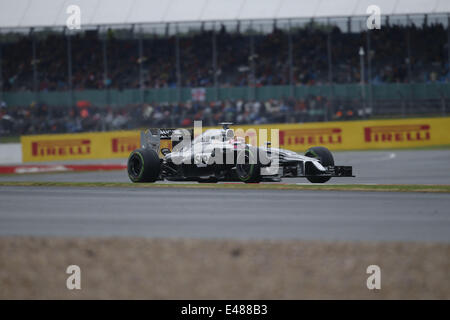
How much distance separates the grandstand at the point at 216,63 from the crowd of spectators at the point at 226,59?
54 mm

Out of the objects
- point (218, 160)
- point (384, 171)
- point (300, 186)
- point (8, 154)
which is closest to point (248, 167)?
point (218, 160)

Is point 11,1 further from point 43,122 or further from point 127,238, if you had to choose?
point 127,238

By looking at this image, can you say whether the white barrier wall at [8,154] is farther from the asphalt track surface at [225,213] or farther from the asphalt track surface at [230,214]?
the asphalt track surface at [230,214]

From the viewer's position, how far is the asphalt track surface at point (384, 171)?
16.6 meters

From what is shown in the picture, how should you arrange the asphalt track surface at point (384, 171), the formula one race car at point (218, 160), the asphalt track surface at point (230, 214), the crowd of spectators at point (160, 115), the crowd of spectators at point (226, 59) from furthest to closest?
the crowd of spectators at point (226, 59)
the crowd of spectators at point (160, 115)
the asphalt track surface at point (384, 171)
the formula one race car at point (218, 160)
the asphalt track surface at point (230, 214)

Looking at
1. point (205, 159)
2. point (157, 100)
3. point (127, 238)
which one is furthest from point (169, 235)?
point (157, 100)

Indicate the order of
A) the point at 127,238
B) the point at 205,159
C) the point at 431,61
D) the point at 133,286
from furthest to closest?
the point at 431,61
the point at 205,159
the point at 127,238
the point at 133,286

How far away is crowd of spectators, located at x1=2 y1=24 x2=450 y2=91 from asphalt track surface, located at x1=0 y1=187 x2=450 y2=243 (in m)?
19.2

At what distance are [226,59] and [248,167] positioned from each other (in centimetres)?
2022

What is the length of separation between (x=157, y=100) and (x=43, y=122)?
16.0 ft

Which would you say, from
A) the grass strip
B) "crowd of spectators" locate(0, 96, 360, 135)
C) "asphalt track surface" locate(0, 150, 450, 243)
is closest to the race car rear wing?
the grass strip

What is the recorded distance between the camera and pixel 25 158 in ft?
95.0

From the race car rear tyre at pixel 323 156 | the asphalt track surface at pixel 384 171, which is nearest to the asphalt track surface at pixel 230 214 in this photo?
the race car rear tyre at pixel 323 156
